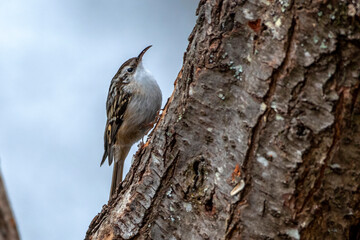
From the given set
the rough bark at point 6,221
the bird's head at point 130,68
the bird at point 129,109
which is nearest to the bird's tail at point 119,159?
the bird at point 129,109

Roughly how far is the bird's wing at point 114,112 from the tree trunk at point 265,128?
2.10 metres

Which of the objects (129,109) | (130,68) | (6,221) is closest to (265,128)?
(6,221)

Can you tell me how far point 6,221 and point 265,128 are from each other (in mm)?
1032

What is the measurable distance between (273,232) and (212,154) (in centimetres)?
35

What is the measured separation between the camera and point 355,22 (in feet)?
5.45

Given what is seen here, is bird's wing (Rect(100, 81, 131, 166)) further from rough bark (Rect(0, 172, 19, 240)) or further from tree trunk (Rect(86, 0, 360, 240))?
rough bark (Rect(0, 172, 19, 240))

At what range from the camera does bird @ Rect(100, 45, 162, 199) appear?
4.08 metres

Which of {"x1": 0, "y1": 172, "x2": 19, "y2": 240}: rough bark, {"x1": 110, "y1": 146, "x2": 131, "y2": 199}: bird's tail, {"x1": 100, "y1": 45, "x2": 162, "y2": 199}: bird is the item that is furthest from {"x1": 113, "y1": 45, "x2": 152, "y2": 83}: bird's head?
{"x1": 0, "y1": 172, "x2": 19, "y2": 240}: rough bark

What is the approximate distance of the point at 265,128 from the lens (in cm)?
181

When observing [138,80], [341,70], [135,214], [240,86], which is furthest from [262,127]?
[138,80]

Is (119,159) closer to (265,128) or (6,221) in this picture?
(265,128)

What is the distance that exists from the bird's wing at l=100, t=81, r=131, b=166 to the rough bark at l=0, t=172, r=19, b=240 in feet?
10.1

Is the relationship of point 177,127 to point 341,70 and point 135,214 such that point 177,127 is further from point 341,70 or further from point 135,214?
point 341,70

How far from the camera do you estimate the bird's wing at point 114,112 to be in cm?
418
